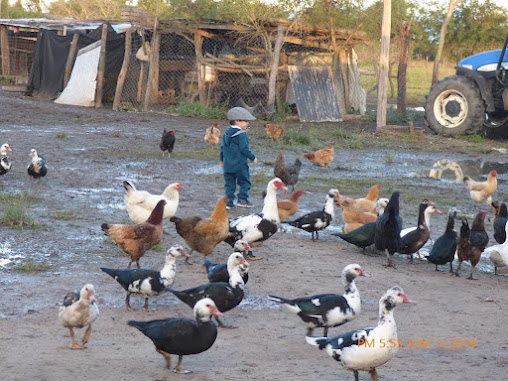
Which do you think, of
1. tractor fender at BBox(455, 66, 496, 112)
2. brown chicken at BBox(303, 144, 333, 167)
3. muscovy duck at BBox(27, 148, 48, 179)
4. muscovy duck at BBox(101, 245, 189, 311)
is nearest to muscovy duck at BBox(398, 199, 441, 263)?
muscovy duck at BBox(101, 245, 189, 311)

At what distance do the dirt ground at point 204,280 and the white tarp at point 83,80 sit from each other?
9.86 metres

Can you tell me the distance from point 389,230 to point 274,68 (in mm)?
14578

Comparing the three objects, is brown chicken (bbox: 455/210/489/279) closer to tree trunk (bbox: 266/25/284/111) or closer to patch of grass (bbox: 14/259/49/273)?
patch of grass (bbox: 14/259/49/273)

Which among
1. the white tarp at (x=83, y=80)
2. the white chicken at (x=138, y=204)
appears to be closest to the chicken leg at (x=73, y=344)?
the white chicken at (x=138, y=204)

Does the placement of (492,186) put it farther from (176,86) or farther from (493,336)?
(176,86)

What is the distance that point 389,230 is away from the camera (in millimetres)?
8984

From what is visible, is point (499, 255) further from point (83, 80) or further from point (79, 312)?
point (83, 80)

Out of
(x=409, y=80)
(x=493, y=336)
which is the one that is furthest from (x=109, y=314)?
(x=409, y=80)

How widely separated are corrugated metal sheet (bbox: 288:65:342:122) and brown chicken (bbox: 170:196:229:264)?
15033mm

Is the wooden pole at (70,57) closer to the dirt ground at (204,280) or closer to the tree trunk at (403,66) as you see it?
the tree trunk at (403,66)

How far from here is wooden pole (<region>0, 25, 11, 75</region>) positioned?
32.6 metres

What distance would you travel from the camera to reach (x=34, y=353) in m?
5.94

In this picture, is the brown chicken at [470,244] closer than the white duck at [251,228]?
Yes

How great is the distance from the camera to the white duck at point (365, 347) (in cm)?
548
